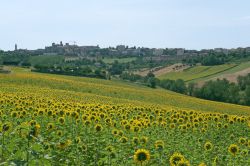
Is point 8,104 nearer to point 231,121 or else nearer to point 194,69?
point 231,121

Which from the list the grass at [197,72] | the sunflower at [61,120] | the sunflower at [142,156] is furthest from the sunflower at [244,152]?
the grass at [197,72]

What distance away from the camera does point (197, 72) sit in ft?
479

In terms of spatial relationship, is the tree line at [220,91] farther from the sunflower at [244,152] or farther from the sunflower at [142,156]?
the sunflower at [142,156]

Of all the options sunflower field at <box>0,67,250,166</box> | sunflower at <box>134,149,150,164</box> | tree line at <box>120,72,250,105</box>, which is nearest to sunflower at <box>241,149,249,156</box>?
sunflower field at <box>0,67,250,166</box>

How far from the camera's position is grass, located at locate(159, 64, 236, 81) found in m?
136

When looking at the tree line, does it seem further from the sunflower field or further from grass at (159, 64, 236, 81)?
the sunflower field

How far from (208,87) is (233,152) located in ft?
275

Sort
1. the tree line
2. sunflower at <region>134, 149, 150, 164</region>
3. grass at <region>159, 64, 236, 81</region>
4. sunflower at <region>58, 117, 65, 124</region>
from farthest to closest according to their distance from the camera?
1. grass at <region>159, 64, 236, 81</region>
2. the tree line
3. sunflower at <region>58, 117, 65, 124</region>
4. sunflower at <region>134, 149, 150, 164</region>

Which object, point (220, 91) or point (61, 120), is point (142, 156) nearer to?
point (61, 120)

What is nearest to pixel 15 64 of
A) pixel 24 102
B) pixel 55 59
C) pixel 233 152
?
pixel 55 59

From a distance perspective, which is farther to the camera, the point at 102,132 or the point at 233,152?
the point at 102,132

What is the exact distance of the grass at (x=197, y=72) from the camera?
445 ft

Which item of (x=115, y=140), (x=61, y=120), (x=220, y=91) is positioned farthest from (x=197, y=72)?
(x=115, y=140)

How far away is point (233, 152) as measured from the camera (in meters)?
9.76
